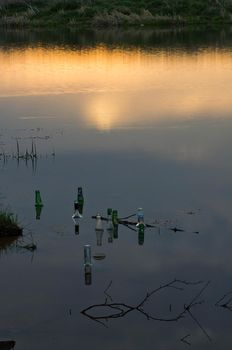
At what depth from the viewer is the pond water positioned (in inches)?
330

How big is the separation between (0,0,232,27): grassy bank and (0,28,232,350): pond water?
850 inches

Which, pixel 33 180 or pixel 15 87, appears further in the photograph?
pixel 15 87

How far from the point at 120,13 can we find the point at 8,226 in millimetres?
40596

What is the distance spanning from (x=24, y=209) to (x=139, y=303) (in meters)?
4.03

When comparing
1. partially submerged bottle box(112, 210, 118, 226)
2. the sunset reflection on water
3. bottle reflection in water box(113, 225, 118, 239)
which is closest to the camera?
bottle reflection in water box(113, 225, 118, 239)

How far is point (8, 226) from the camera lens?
425 inches

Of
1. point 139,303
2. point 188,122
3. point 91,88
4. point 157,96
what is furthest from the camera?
point 91,88

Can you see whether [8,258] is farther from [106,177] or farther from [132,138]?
[132,138]

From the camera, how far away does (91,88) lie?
978 inches

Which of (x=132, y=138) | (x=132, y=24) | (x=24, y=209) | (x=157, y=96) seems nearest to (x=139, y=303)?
(x=24, y=209)

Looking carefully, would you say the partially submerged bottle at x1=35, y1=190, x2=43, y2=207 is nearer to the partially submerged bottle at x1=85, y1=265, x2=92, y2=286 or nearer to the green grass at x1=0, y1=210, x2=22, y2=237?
the green grass at x1=0, y1=210, x2=22, y2=237

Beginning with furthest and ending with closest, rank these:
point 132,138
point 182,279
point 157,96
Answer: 1. point 157,96
2. point 132,138
3. point 182,279

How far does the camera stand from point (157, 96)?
2288 centimetres

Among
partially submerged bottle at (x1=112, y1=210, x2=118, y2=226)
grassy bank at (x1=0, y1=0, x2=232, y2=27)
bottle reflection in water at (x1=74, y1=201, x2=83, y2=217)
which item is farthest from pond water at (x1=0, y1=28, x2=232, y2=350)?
grassy bank at (x1=0, y1=0, x2=232, y2=27)
